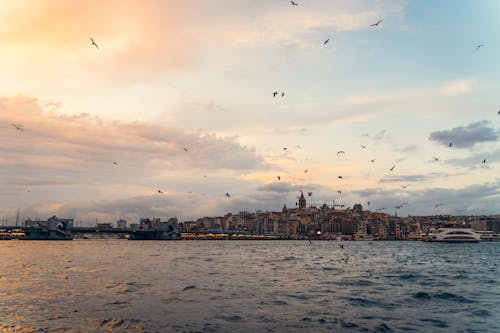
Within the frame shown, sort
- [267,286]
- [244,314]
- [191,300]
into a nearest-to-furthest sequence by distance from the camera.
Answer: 1. [244,314]
2. [191,300]
3. [267,286]

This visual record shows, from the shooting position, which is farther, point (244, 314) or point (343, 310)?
point (343, 310)

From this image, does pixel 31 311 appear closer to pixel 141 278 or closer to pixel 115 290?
pixel 115 290

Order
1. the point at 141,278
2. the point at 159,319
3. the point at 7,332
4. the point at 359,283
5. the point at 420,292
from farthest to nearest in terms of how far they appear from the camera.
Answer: the point at 141,278 → the point at 359,283 → the point at 420,292 → the point at 159,319 → the point at 7,332

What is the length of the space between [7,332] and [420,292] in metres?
30.5

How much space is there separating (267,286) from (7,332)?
22.4 m

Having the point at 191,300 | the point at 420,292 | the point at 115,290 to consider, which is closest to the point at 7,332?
the point at 191,300

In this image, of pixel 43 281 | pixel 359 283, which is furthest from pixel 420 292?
pixel 43 281

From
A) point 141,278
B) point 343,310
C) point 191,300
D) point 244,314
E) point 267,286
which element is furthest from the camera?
point 141,278

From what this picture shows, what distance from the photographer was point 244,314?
24.1 m

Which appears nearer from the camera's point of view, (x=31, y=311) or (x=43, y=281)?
(x=31, y=311)

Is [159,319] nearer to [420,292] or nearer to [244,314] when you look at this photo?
[244,314]

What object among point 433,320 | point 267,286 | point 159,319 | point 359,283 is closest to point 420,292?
point 359,283

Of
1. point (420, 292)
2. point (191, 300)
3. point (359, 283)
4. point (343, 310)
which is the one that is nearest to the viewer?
point (343, 310)

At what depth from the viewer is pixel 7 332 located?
1920 cm
